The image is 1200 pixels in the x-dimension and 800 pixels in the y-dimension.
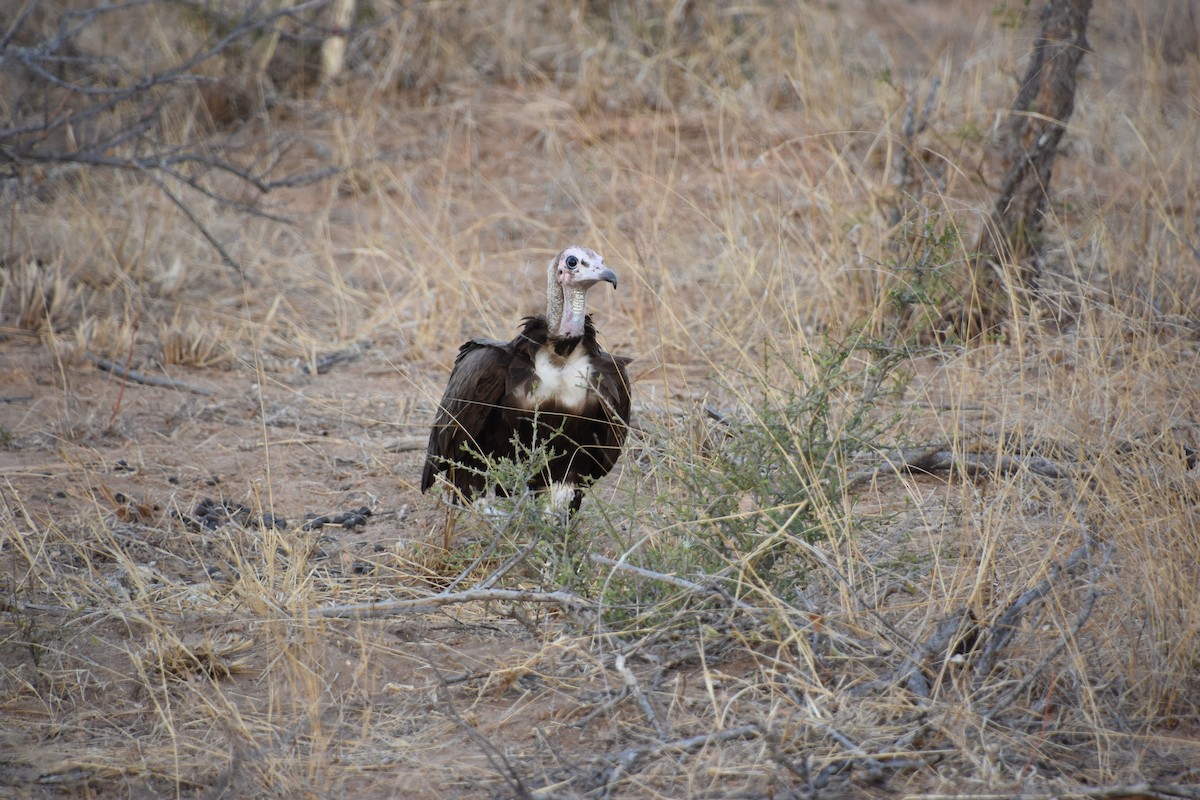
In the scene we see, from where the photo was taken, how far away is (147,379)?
555 centimetres

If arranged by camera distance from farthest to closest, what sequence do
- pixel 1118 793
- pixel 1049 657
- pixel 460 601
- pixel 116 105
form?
pixel 116 105 → pixel 460 601 → pixel 1049 657 → pixel 1118 793

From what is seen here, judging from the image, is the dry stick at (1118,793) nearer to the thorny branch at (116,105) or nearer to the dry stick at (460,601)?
the dry stick at (460,601)

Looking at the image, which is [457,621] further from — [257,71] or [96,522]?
[257,71]

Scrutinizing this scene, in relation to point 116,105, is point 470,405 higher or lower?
lower

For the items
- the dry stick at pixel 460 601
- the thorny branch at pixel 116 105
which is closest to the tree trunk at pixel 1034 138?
the dry stick at pixel 460 601

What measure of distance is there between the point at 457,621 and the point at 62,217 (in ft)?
15.8

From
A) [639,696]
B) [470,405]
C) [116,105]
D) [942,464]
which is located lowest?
[639,696]

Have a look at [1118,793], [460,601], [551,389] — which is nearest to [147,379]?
[551,389]

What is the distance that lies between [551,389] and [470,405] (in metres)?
0.29

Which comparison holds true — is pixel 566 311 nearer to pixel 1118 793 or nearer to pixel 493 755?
pixel 493 755

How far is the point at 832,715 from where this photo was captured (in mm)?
2658

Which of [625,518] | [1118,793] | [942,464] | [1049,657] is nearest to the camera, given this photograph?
[1118,793]

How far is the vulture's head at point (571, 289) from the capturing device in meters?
3.91

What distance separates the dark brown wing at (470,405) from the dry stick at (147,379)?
6.21ft
